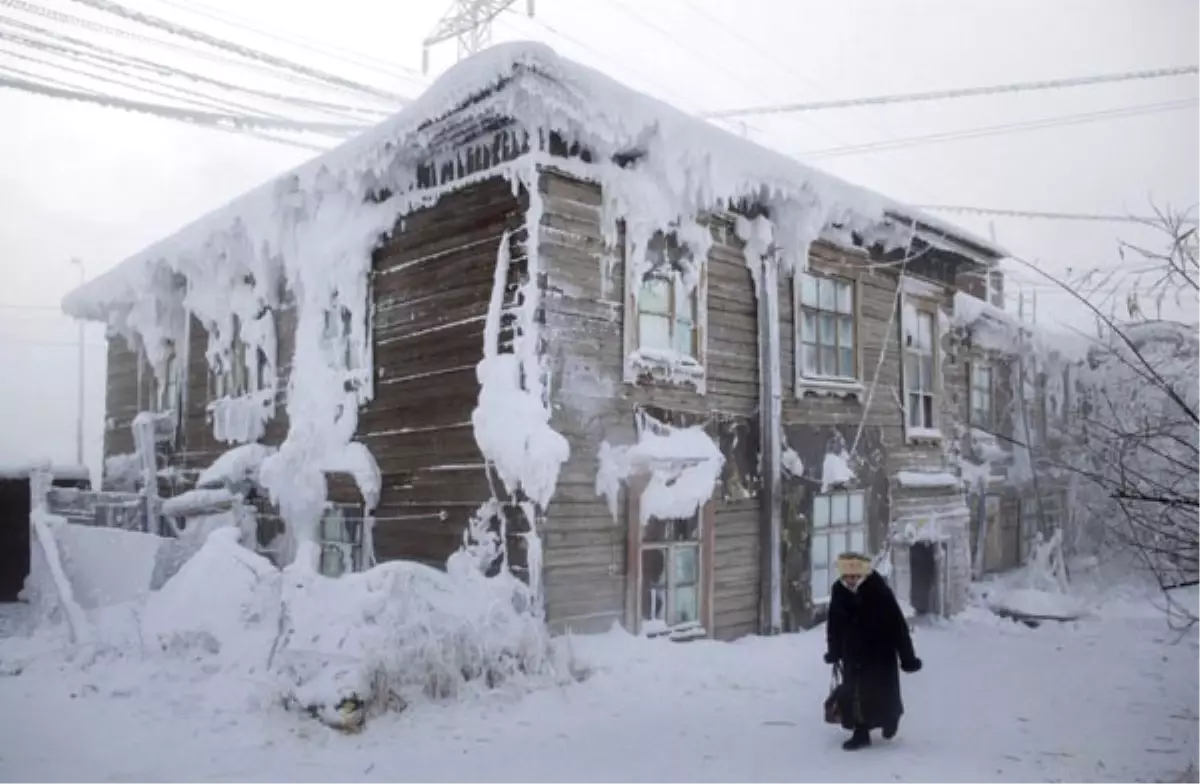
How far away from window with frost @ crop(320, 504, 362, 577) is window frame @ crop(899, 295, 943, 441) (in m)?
8.39

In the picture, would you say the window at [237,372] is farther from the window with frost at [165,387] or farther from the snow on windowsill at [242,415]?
the window with frost at [165,387]

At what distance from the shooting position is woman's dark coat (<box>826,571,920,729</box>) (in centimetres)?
678

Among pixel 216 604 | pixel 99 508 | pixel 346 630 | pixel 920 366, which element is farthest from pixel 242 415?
pixel 920 366

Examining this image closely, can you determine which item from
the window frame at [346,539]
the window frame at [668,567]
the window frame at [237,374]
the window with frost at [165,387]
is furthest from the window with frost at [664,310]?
the window with frost at [165,387]

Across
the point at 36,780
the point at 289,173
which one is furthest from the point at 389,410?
the point at 36,780

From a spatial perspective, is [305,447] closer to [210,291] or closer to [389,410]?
[389,410]

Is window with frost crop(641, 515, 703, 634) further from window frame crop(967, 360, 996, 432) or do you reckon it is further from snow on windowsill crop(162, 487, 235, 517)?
window frame crop(967, 360, 996, 432)

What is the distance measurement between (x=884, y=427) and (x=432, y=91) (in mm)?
8393

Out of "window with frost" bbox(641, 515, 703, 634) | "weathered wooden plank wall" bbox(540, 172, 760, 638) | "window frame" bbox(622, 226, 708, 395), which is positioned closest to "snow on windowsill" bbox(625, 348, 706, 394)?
"window frame" bbox(622, 226, 708, 395)

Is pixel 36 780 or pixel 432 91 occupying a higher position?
pixel 432 91

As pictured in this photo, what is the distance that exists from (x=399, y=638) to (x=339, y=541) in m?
4.20

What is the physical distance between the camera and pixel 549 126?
30.9 ft

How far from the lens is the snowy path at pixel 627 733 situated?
6.23m

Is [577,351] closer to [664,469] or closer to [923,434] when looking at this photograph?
[664,469]
